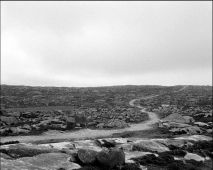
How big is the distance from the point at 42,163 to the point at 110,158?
5615mm

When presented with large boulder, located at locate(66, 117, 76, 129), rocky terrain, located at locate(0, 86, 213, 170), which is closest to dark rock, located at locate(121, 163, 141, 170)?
rocky terrain, located at locate(0, 86, 213, 170)

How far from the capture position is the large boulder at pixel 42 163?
90.7 ft

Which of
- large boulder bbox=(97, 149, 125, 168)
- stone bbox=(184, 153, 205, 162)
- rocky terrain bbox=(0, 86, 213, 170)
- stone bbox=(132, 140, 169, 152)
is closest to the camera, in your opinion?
large boulder bbox=(97, 149, 125, 168)

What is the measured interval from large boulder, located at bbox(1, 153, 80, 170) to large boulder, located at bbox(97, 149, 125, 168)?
7.03 feet

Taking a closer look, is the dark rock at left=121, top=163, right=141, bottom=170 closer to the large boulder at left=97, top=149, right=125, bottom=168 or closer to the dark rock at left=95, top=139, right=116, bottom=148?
the large boulder at left=97, top=149, right=125, bottom=168

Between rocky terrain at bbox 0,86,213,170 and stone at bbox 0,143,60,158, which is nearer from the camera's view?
rocky terrain at bbox 0,86,213,170

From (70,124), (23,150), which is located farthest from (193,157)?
(70,124)

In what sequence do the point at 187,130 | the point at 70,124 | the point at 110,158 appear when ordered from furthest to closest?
the point at 70,124 < the point at 187,130 < the point at 110,158

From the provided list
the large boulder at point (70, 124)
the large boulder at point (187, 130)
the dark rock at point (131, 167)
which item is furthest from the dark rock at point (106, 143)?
the large boulder at point (187, 130)

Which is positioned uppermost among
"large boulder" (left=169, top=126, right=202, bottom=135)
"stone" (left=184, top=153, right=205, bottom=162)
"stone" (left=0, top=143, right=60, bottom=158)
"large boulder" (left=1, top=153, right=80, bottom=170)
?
"stone" (left=0, top=143, right=60, bottom=158)

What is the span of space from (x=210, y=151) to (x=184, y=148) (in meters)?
3.43

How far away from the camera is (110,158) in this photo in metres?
31.0

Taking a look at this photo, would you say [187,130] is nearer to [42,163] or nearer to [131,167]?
[131,167]

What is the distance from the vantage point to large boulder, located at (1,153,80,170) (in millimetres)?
27634
